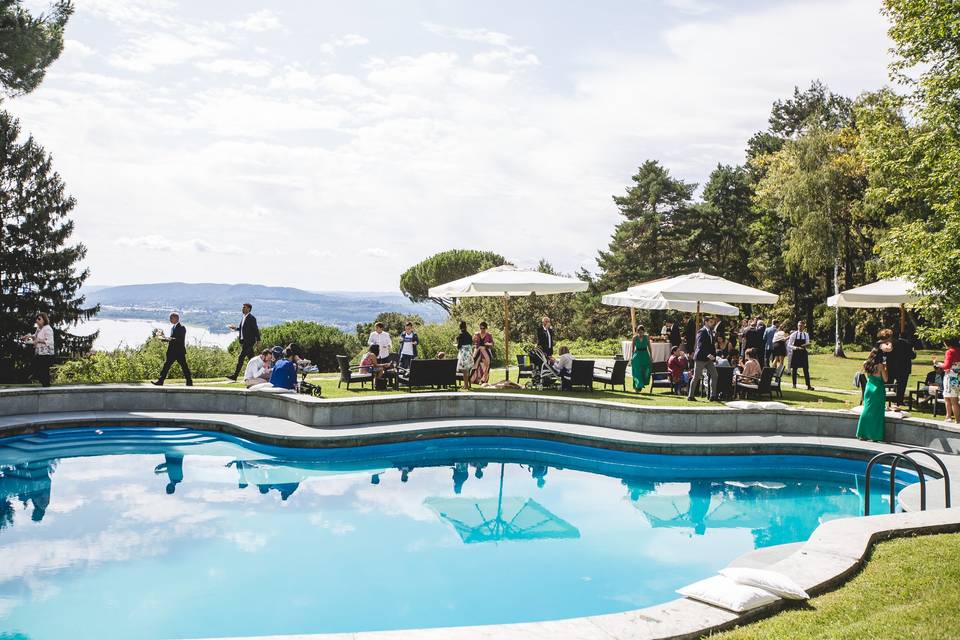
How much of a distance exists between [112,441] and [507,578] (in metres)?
8.68

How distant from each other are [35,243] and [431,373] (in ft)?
58.7

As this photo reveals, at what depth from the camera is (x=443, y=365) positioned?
14625 millimetres

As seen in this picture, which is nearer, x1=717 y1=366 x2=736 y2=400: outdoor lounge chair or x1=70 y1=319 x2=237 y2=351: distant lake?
x1=717 y1=366 x2=736 y2=400: outdoor lounge chair

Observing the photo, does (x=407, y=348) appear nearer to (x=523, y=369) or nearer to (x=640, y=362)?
(x=523, y=369)

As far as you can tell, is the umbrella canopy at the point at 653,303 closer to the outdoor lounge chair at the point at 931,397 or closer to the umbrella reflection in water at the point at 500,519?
the outdoor lounge chair at the point at 931,397

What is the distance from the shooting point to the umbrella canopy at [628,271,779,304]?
49.2 ft

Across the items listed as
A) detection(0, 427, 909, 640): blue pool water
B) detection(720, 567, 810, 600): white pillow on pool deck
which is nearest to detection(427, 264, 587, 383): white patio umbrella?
detection(0, 427, 909, 640): blue pool water

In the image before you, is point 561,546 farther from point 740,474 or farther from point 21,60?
point 21,60

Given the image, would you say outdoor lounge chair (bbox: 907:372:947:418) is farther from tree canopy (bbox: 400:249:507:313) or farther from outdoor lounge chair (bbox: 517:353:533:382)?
tree canopy (bbox: 400:249:507:313)

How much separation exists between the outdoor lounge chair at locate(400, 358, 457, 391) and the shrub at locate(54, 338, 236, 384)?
6.58 meters

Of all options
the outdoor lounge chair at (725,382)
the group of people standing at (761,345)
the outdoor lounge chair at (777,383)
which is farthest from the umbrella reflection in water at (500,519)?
the outdoor lounge chair at (777,383)

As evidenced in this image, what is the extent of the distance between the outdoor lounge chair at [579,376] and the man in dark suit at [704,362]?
6.80 feet

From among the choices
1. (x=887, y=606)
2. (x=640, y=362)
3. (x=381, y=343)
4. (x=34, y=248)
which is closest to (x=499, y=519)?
(x=887, y=606)

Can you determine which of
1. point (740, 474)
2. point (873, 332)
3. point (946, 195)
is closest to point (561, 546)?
point (740, 474)
